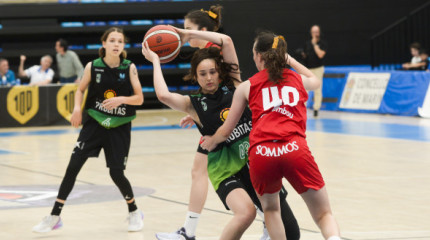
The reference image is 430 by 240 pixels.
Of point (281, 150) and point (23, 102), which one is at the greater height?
point (281, 150)

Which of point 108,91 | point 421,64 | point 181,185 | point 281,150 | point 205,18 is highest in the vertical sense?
point 205,18

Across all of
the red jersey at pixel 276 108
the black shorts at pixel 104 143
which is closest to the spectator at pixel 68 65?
the black shorts at pixel 104 143

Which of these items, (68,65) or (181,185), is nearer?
(181,185)

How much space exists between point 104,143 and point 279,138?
3.06m

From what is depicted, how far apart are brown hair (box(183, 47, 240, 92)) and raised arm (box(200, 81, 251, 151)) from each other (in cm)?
50

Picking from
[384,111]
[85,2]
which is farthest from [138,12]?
[384,111]

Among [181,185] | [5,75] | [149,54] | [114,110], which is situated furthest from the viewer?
[5,75]

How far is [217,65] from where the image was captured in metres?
6.35

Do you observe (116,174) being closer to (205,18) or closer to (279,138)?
(205,18)

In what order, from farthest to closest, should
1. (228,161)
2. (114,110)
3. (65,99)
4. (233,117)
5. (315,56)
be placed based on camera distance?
1. (315,56)
2. (65,99)
3. (114,110)
4. (228,161)
5. (233,117)

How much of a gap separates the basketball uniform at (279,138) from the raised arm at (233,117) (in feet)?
0.16

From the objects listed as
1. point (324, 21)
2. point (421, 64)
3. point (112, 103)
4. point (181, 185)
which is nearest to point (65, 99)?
point (421, 64)

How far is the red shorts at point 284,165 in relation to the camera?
5.52 m

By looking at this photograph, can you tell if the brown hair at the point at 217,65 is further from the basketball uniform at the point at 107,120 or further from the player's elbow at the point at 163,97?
the basketball uniform at the point at 107,120
